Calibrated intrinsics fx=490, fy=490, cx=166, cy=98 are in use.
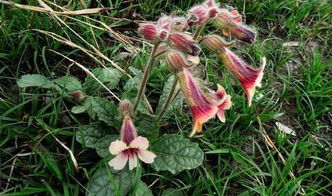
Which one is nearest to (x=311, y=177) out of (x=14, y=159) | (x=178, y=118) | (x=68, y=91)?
(x=178, y=118)

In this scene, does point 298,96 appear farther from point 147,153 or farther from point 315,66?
point 147,153

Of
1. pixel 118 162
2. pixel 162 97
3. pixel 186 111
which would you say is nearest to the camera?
pixel 118 162

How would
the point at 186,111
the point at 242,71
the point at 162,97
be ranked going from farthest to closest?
the point at 186,111 → the point at 162,97 → the point at 242,71

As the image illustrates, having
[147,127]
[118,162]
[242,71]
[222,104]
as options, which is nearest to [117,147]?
[118,162]

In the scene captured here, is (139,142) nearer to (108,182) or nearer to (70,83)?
(108,182)

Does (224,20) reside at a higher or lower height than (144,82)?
higher

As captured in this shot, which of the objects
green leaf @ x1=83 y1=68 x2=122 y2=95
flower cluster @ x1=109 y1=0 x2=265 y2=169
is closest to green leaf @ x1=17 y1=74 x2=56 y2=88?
green leaf @ x1=83 y1=68 x2=122 y2=95

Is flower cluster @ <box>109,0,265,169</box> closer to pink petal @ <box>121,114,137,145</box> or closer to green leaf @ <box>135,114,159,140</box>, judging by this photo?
pink petal @ <box>121,114,137,145</box>
